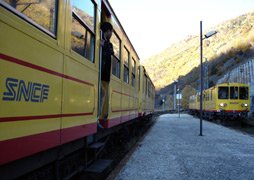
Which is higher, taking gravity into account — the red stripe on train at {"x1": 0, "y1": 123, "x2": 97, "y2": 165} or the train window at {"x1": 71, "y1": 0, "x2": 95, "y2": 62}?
Result: the train window at {"x1": 71, "y1": 0, "x2": 95, "y2": 62}

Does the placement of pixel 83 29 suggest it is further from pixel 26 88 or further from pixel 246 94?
pixel 246 94

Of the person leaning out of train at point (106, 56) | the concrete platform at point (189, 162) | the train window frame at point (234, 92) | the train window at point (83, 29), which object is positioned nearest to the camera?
the train window at point (83, 29)

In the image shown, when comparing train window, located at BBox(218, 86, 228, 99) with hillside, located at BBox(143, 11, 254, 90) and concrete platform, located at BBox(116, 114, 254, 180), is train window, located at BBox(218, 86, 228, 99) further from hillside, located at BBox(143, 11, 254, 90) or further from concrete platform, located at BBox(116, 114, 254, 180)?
hillside, located at BBox(143, 11, 254, 90)

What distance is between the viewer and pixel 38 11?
3.25 metres

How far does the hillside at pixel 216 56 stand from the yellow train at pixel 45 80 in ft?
213

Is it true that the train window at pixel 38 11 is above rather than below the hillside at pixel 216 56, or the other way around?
below

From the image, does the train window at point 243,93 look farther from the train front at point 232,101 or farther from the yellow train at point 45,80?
the yellow train at point 45,80

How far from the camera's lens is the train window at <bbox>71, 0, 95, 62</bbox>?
436 cm

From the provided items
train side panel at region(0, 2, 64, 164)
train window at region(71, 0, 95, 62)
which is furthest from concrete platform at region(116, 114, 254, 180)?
train side panel at region(0, 2, 64, 164)

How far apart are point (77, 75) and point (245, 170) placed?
4905mm

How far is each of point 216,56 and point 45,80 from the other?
89.3m

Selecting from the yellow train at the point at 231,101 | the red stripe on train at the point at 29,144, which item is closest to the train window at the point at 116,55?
the red stripe on train at the point at 29,144

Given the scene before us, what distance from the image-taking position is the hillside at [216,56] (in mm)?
73562

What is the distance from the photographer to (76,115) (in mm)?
4387
